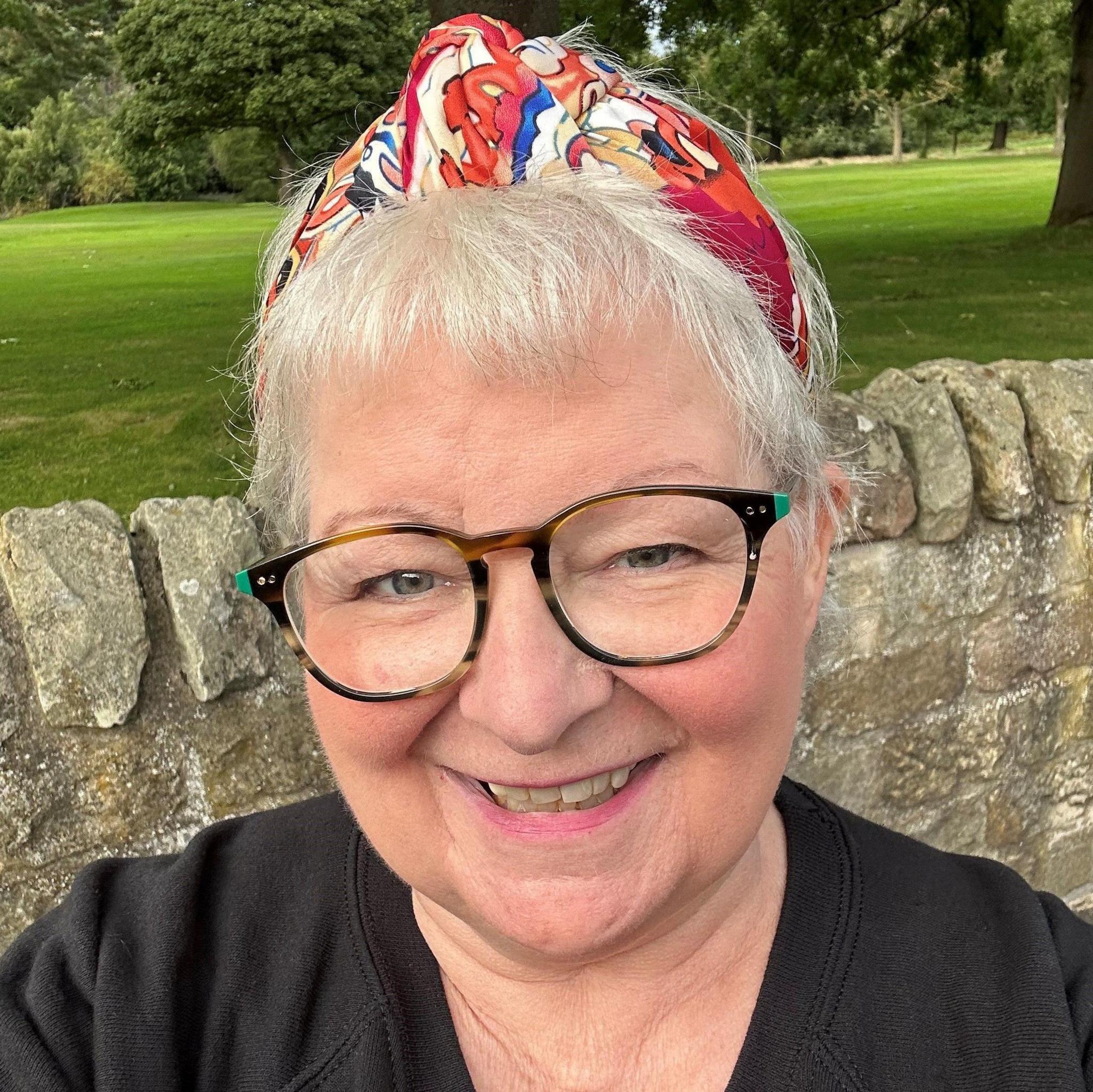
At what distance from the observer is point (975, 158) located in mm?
45312

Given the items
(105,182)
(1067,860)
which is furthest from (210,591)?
(105,182)

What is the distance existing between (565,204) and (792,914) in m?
1.09

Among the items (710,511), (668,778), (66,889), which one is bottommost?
(66,889)

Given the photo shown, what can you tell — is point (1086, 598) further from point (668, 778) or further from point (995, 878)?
point (668, 778)

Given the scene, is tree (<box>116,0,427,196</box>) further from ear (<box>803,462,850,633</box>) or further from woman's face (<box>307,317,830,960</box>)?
woman's face (<box>307,317,830,960</box>)

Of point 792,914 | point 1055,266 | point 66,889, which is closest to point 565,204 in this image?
point 792,914

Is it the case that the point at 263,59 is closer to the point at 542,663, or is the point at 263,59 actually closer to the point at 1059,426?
the point at 1059,426

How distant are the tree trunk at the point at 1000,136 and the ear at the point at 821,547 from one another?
187 ft

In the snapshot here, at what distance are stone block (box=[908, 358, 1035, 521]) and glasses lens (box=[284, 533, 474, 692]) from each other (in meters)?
1.91

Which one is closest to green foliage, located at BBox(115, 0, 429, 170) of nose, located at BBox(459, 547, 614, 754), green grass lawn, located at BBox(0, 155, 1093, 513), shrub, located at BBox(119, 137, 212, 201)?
green grass lawn, located at BBox(0, 155, 1093, 513)

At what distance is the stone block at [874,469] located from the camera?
265 cm

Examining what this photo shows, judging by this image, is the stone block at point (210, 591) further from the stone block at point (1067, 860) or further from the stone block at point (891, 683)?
the stone block at point (1067, 860)

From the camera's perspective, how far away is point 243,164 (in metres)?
36.6

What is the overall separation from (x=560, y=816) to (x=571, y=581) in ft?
1.03
